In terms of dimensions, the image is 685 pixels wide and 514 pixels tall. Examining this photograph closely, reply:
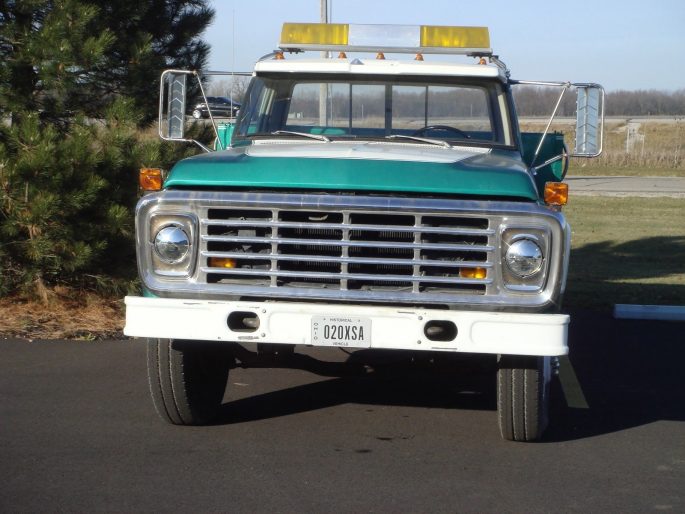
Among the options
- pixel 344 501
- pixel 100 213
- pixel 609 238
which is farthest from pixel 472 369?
pixel 609 238

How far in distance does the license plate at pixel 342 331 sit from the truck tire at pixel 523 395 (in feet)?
2.73

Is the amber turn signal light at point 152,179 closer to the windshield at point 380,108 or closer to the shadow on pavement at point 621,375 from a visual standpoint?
the windshield at point 380,108

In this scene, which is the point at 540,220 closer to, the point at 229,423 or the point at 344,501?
the point at 344,501

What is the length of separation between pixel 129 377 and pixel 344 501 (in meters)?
2.95

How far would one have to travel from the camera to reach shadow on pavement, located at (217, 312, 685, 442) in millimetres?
6012

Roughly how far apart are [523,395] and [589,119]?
1.99 m

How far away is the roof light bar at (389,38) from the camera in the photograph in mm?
7023

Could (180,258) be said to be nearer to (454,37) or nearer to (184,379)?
(184,379)

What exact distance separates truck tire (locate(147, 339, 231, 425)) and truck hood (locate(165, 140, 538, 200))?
37.1 inches

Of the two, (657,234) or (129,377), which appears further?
(657,234)

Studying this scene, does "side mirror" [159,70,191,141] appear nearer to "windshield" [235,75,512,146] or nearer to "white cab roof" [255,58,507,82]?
"windshield" [235,75,512,146]

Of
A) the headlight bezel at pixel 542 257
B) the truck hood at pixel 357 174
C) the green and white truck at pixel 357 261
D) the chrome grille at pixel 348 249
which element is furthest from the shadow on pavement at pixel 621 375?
the truck hood at pixel 357 174

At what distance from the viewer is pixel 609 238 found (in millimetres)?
16094

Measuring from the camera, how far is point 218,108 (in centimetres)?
859
